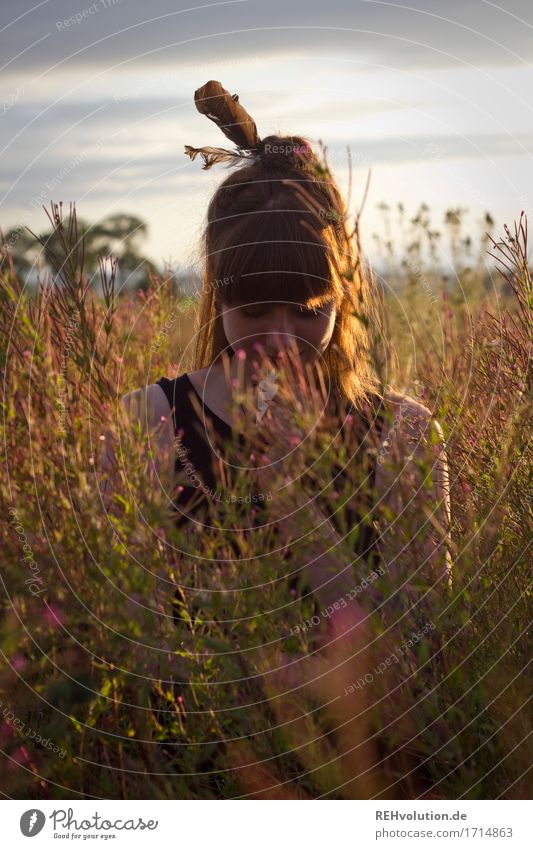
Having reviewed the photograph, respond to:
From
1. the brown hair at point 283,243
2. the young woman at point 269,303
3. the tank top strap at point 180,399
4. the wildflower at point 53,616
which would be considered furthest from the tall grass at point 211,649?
the tank top strap at point 180,399

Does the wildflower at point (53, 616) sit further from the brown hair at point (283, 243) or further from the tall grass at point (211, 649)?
the brown hair at point (283, 243)

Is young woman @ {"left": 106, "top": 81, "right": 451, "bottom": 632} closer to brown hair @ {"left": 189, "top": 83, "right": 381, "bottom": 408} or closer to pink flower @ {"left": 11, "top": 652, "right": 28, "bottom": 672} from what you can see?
brown hair @ {"left": 189, "top": 83, "right": 381, "bottom": 408}

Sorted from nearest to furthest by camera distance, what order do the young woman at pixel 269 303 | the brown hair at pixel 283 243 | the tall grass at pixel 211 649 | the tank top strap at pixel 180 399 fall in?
the tall grass at pixel 211 649 < the young woman at pixel 269 303 < the brown hair at pixel 283 243 < the tank top strap at pixel 180 399

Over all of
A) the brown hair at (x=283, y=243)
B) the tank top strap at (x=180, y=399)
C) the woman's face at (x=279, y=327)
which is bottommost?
the tank top strap at (x=180, y=399)

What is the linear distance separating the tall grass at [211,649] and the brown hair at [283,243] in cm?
61

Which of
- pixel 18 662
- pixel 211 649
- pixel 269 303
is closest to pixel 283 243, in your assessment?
pixel 269 303

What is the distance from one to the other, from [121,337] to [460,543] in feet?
4.05

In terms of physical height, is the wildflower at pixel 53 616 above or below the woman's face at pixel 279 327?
below

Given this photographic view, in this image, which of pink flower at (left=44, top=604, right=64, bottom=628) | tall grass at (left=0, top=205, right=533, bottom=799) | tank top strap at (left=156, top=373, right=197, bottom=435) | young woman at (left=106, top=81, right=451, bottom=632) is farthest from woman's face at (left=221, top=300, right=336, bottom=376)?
pink flower at (left=44, top=604, right=64, bottom=628)

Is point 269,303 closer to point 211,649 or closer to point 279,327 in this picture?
point 279,327

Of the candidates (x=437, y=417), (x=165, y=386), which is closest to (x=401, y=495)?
(x=437, y=417)

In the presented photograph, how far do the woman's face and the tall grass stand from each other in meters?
0.63

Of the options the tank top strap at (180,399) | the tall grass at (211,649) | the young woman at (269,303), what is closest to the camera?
the tall grass at (211,649)

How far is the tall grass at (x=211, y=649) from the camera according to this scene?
150 cm
